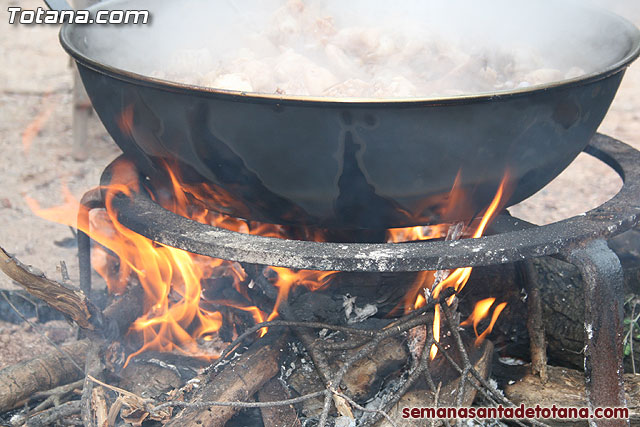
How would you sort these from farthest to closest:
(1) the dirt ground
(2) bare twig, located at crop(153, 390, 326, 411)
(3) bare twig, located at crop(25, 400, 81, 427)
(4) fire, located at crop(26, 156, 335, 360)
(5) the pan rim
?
(1) the dirt ground
(4) fire, located at crop(26, 156, 335, 360)
(3) bare twig, located at crop(25, 400, 81, 427)
(2) bare twig, located at crop(153, 390, 326, 411)
(5) the pan rim

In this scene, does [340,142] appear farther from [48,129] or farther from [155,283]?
[48,129]

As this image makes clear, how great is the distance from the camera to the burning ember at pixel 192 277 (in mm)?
2289

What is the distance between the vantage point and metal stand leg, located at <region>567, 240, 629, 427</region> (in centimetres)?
187

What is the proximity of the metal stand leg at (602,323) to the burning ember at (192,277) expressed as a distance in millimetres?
391

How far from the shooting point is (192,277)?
248cm

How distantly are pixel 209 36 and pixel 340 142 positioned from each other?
1216 millimetres

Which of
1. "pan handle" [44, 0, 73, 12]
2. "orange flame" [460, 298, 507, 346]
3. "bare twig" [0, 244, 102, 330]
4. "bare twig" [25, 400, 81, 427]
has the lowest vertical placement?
"bare twig" [25, 400, 81, 427]

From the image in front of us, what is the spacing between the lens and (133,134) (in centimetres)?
203

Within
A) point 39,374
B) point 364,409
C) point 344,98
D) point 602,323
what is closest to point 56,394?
point 39,374

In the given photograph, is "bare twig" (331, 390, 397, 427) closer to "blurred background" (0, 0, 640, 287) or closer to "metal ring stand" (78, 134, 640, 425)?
"metal ring stand" (78, 134, 640, 425)

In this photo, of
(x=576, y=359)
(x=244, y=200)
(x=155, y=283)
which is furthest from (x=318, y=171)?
(x=576, y=359)

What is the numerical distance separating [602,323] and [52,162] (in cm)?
406

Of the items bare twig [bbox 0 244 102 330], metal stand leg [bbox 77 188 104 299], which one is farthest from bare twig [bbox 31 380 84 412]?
metal stand leg [bbox 77 188 104 299]

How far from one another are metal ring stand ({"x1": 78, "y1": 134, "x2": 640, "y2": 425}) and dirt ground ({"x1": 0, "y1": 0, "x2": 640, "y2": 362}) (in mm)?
1445
